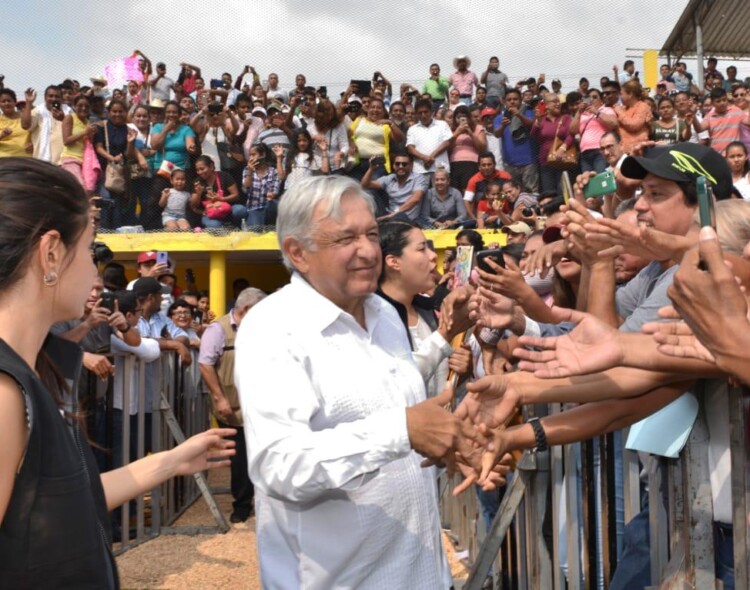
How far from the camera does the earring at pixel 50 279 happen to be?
1.89 m

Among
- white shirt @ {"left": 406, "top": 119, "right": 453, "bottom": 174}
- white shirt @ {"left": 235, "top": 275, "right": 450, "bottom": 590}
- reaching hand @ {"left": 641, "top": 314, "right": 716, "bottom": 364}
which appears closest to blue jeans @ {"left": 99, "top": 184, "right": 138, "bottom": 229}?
white shirt @ {"left": 406, "top": 119, "right": 453, "bottom": 174}

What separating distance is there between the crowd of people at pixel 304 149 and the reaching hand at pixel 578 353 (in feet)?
33.6

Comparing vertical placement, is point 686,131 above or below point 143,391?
above

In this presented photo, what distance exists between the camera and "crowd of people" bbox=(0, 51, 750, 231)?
13367mm

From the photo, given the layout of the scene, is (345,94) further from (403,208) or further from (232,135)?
(403,208)

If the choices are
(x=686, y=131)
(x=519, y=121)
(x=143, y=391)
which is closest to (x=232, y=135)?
(x=519, y=121)

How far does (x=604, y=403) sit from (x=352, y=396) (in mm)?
778

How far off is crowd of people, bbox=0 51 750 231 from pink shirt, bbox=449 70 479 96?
2.70 m

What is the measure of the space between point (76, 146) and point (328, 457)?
40.0ft

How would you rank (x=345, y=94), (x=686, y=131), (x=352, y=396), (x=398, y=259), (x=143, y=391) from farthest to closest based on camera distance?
(x=345, y=94) → (x=686, y=131) → (x=143, y=391) → (x=398, y=259) → (x=352, y=396)

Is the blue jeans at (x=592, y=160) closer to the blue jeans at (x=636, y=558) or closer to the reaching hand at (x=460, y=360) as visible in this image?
the reaching hand at (x=460, y=360)

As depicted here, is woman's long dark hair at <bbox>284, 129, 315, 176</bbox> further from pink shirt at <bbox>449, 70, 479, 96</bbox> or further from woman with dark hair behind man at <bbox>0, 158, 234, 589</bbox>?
woman with dark hair behind man at <bbox>0, 158, 234, 589</bbox>

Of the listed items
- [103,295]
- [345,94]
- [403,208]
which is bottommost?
[103,295]

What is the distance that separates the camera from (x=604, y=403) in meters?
2.81
